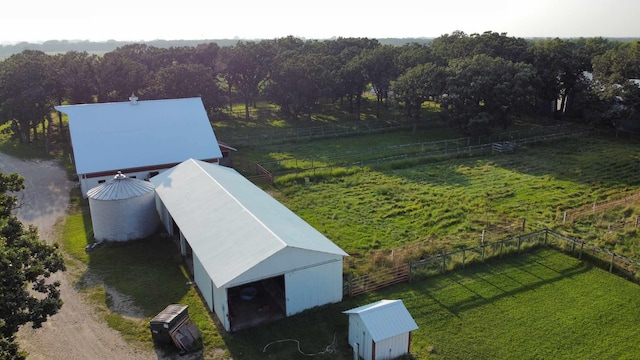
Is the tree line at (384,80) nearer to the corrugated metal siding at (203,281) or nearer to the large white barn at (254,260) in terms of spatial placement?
the large white barn at (254,260)

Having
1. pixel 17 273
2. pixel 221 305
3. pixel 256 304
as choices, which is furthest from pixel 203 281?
pixel 17 273

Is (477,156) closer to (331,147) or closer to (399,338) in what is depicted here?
(331,147)

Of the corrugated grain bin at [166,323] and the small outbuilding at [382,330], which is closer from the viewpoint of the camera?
the small outbuilding at [382,330]

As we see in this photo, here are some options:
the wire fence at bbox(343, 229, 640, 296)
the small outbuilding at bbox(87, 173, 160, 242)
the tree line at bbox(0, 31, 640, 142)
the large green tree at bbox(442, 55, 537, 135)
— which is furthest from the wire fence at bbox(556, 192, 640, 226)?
the small outbuilding at bbox(87, 173, 160, 242)

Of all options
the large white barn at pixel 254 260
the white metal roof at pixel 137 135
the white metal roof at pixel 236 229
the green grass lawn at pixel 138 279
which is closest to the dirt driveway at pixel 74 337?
the green grass lawn at pixel 138 279

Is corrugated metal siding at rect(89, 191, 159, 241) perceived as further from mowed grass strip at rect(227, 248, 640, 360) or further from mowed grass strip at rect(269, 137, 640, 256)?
mowed grass strip at rect(227, 248, 640, 360)

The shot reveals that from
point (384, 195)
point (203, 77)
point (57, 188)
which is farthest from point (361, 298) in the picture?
point (203, 77)
